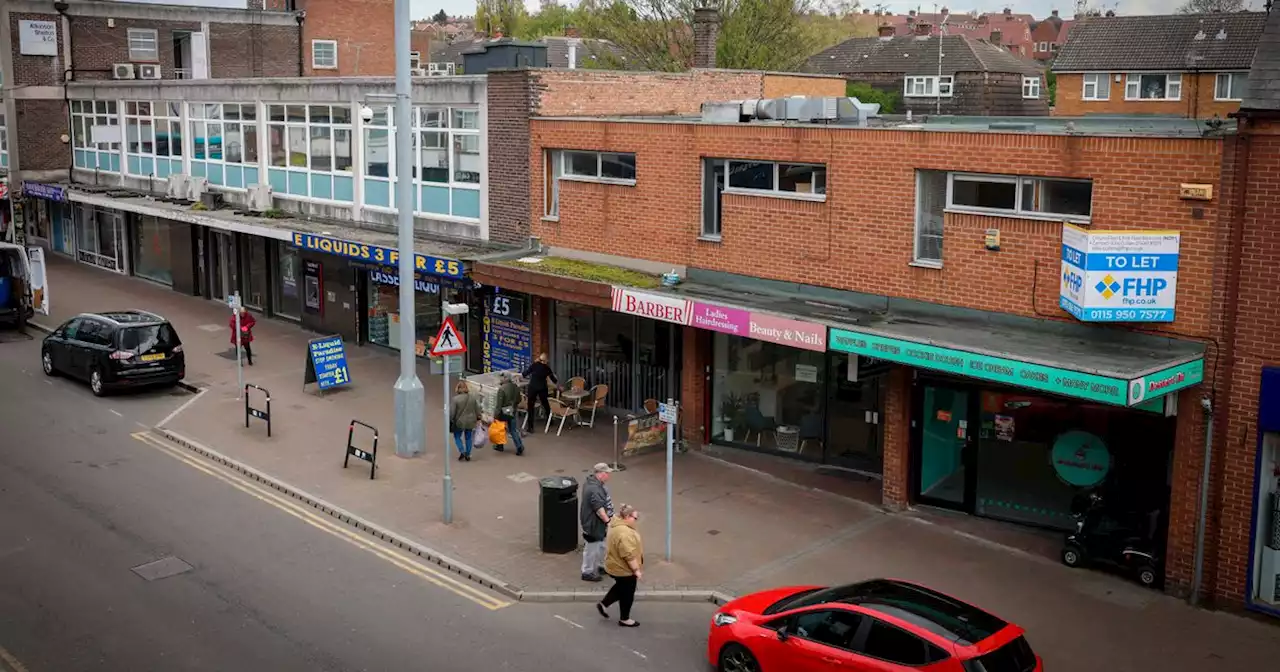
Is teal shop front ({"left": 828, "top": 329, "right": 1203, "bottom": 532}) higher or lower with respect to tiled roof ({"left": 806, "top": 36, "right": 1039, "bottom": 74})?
lower

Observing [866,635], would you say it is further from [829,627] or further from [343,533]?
[343,533]

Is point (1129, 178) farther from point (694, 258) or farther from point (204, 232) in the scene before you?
point (204, 232)

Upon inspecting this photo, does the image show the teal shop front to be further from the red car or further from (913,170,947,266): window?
the red car

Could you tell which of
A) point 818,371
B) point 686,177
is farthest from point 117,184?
point 818,371

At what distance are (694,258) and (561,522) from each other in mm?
6238

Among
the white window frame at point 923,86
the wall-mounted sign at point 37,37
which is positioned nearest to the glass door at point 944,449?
the wall-mounted sign at point 37,37

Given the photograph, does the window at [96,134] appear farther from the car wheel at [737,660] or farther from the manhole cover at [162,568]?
the car wheel at [737,660]

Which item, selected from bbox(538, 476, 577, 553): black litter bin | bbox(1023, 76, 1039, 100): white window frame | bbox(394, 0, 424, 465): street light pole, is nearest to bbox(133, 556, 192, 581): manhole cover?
bbox(538, 476, 577, 553): black litter bin

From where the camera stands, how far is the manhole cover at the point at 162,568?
1530 cm

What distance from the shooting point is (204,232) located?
35.2 metres

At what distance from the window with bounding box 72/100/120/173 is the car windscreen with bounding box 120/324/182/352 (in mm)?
17395

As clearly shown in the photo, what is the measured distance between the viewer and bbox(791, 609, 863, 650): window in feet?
36.6

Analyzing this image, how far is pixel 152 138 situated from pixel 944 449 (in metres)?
29.8

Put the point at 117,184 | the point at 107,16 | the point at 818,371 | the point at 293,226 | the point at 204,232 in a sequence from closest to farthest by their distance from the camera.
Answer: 1. the point at 818,371
2. the point at 293,226
3. the point at 204,232
4. the point at 117,184
5. the point at 107,16
